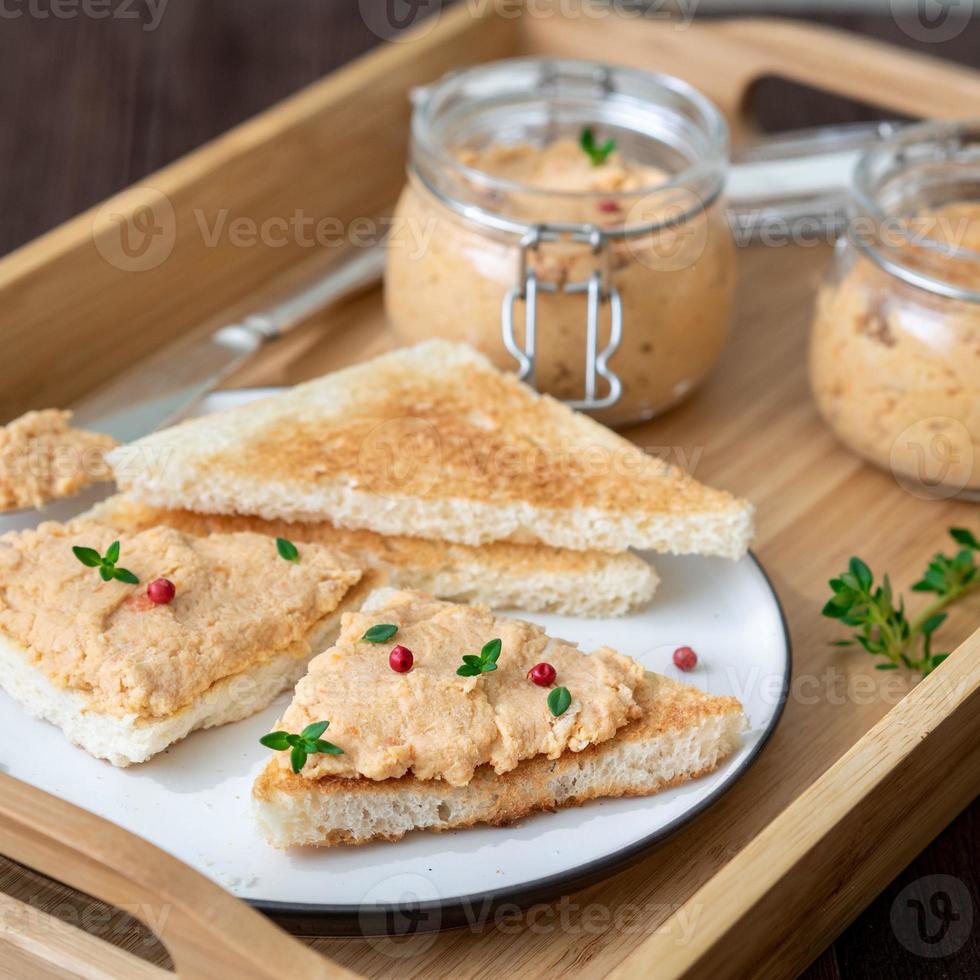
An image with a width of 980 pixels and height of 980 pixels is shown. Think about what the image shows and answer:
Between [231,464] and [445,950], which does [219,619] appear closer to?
[231,464]

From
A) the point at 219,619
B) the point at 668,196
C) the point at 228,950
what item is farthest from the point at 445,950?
the point at 668,196


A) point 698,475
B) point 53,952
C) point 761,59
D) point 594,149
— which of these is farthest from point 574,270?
point 53,952

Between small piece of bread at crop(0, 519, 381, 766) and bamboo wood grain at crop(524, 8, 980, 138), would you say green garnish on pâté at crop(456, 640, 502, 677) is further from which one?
bamboo wood grain at crop(524, 8, 980, 138)

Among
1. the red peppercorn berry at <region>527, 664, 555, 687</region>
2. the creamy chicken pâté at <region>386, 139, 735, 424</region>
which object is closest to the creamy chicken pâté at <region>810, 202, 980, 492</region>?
the creamy chicken pâté at <region>386, 139, 735, 424</region>

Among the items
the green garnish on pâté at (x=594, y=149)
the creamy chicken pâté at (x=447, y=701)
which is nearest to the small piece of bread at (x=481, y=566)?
the creamy chicken pâté at (x=447, y=701)

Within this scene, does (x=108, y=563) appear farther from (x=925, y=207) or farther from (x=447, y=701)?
(x=925, y=207)

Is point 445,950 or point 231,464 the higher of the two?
point 231,464

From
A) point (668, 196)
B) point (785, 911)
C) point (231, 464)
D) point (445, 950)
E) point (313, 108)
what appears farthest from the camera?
point (313, 108)
